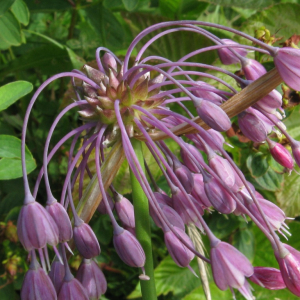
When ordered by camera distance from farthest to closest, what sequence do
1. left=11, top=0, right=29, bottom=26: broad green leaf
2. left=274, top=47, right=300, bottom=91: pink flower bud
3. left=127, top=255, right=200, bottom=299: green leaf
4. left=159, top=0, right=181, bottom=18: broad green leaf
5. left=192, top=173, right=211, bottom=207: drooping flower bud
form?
left=159, top=0, right=181, bottom=18: broad green leaf < left=127, top=255, right=200, bottom=299: green leaf < left=11, top=0, right=29, bottom=26: broad green leaf < left=192, top=173, right=211, bottom=207: drooping flower bud < left=274, top=47, right=300, bottom=91: pink flower bud

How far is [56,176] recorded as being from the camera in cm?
175

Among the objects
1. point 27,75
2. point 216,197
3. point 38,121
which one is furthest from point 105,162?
point 27,75

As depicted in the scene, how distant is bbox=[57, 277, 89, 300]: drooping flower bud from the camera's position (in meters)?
0.77

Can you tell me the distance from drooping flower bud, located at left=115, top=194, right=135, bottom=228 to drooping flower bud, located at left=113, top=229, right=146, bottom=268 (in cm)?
12

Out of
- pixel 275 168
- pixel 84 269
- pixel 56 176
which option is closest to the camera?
pixel 84 269

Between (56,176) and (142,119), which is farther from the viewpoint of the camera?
(56,176)

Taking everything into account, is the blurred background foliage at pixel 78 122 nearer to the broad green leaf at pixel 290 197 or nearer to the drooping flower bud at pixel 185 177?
the broad green leaf at pixel 290 197

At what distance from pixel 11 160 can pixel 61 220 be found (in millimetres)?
→ 408

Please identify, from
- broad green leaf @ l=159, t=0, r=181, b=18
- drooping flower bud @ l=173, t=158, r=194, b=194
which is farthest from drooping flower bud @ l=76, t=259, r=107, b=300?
broad green leaf @ l=159, t=0, r=181, b=18

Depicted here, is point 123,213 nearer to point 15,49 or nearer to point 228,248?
point 228,248

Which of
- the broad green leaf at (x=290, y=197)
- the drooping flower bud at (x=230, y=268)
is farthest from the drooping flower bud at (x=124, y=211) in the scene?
the broad green leaf at (x=290, y=197)

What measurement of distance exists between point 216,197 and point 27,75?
62.5 inches

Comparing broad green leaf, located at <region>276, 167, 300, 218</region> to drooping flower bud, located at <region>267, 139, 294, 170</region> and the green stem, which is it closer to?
drooping flower bud, located at <region>267, 139, 294, 170</region>

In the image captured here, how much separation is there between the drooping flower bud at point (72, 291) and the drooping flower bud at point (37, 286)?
26 mm
